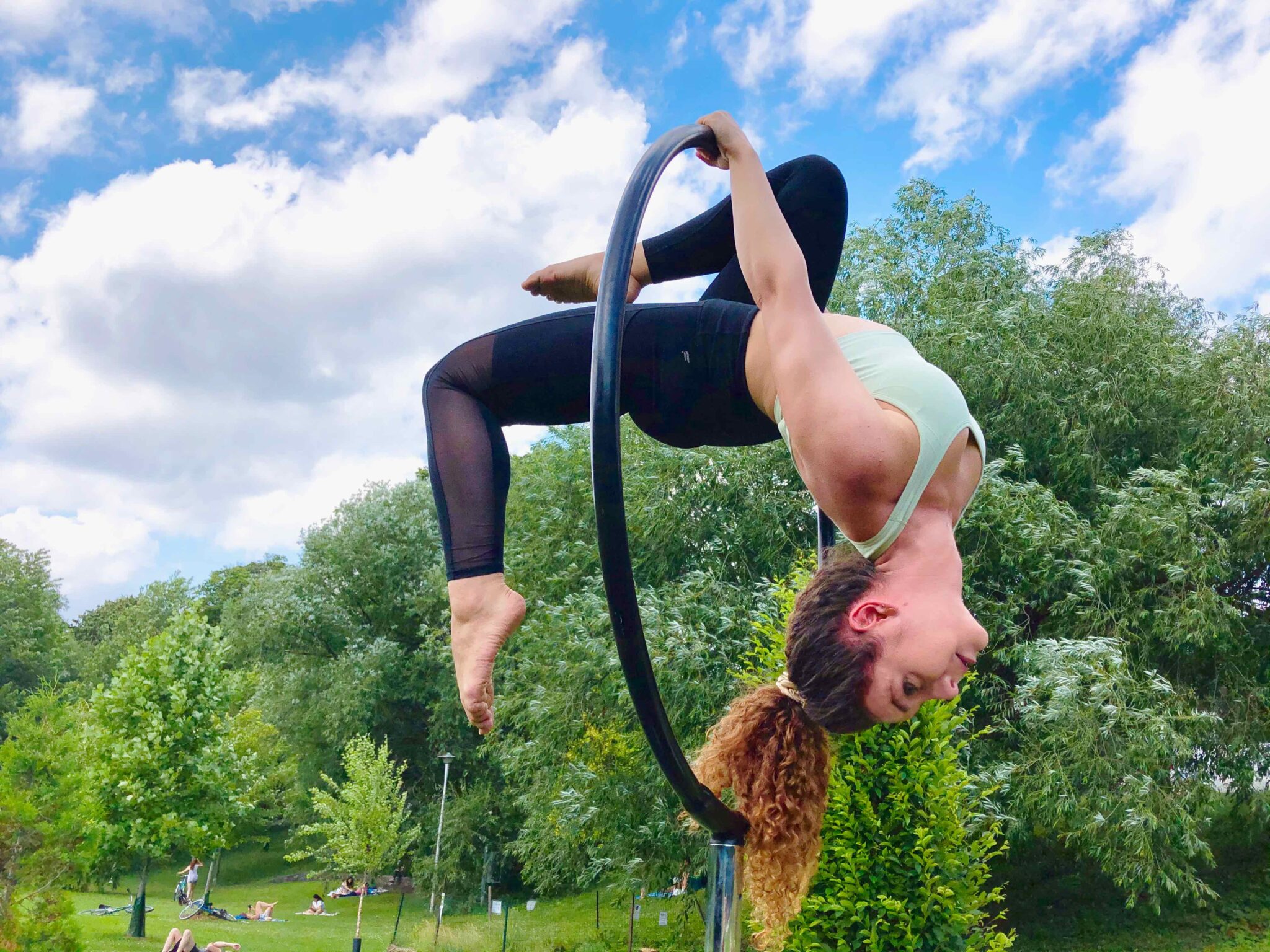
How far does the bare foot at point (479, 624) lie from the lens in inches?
73.0

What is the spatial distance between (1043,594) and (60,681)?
36.5 m

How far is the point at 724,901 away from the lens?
7.00 ft

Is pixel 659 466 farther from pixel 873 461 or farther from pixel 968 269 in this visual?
pixel 873 461

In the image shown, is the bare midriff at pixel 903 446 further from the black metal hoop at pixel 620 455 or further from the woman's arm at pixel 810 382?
the black metal hoop at pixel 620 455

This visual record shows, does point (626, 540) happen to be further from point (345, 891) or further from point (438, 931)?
point (345, 891)

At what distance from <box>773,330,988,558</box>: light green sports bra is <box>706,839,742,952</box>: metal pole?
31.5 inches

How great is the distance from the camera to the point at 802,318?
1.63 meters

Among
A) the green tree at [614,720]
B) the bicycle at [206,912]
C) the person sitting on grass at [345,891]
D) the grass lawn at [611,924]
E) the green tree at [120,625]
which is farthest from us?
the green tree at [120,625]

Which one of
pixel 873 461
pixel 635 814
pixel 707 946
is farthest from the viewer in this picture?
pixel 635 814

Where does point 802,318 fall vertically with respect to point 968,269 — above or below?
below

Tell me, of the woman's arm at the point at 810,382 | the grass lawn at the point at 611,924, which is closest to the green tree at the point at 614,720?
the grass lawn at the point at 611,924

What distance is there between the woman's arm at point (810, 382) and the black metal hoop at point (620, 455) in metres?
0.22

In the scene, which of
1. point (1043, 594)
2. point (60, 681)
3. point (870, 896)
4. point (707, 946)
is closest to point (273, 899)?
point (60, 681)

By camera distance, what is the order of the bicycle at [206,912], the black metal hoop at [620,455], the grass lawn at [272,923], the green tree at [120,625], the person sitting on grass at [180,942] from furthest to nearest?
the green tree at [120,625] → the bicycle at [206,912] → the grass lawn at [272,923] → the person sitting on grass at [180,942] → the black metal hoop at [620,455]
